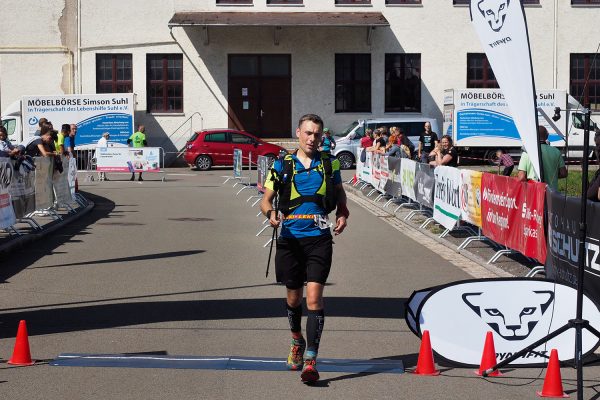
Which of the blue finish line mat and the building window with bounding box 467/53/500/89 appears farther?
the building window with bounding box 467/53/500/89

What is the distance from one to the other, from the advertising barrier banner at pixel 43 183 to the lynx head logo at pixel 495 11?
36.5 feet

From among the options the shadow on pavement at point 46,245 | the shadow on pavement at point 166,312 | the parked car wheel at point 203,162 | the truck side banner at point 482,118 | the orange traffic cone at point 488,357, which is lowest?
the shadow on pavement at point 46,245

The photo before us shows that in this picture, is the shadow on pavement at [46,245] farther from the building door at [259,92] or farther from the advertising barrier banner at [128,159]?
the building door at [259,92]

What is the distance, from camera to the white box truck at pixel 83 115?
4178cm

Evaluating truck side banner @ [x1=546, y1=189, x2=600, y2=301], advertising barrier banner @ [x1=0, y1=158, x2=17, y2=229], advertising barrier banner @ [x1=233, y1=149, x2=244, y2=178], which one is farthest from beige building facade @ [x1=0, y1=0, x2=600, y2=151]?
truck side banner @ [x1=546, y1=189, x2=600, y2=301]

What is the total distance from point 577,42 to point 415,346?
39656mm

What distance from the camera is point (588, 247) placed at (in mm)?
8672

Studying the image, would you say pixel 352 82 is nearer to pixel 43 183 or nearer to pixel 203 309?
pixel 43 183

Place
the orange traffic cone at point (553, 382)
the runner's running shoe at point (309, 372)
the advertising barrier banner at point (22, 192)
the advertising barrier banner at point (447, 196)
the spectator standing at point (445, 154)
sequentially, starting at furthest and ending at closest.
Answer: the spectator standing at point (445, 154)
the advertising barrier banner at point (22, 192)
the advertising barrier banner at point (447, 196)
the runner's running shoe at point (309, 372)
the orange traffic cone at point (553, 382)

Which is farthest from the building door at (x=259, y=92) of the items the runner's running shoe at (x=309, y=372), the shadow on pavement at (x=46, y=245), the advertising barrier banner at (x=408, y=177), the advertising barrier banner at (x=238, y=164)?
the runner's running shoe at (x=309, y=372)

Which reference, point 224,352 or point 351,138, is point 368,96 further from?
point 224,352

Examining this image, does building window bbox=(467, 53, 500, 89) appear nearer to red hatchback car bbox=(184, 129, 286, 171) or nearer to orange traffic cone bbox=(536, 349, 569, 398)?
red hatchback car bbox=(184, 129, 286, 171)

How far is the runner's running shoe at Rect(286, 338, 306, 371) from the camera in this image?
764 cm

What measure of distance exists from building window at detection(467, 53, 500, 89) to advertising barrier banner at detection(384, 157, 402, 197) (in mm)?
22312
